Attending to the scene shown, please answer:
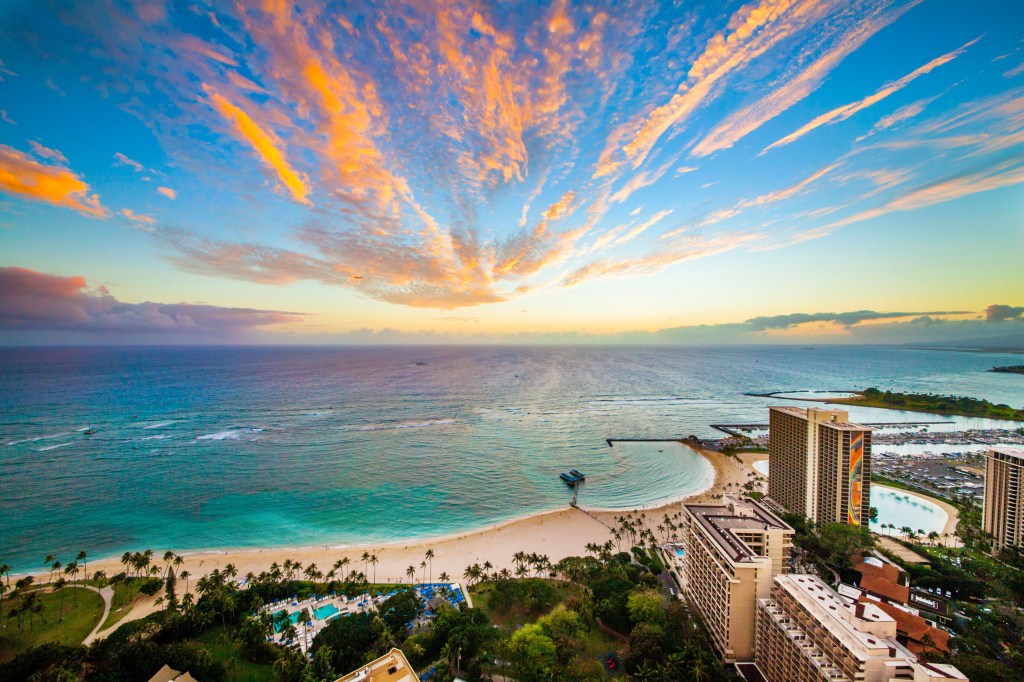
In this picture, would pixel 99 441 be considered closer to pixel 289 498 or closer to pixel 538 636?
pixel 289 498

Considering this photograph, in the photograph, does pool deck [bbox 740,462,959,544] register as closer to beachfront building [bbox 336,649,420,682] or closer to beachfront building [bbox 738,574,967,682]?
beachfront building [bbox 738,574,967,682]

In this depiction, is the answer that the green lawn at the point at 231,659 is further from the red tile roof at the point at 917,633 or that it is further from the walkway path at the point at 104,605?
the red tile roof at the point at 917,633

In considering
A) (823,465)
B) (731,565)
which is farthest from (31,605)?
(823,465)

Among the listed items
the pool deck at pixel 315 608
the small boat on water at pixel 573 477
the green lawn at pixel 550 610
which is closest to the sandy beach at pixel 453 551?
the pool deck at pixel 315 608

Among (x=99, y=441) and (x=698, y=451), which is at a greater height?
(x=99, y=441)

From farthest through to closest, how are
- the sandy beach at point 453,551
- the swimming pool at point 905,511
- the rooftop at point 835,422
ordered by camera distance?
the swimming pool at point 905,511
the rooftop at point 835,422
the sandy beach at point 453,551

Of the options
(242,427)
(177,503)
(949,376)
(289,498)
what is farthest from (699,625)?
(949,376)

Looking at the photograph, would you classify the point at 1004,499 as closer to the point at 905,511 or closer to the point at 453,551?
the point at 905,511
